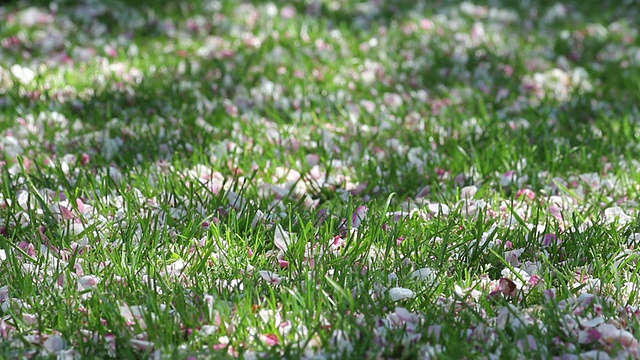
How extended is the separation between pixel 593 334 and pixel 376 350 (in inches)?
22.8

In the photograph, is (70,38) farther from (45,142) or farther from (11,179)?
(11,179)

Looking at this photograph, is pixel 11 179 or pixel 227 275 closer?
pixel 227 275

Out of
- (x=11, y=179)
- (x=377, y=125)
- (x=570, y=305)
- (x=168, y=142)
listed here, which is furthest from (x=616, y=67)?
(x=11, y=179)

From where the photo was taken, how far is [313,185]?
349cm

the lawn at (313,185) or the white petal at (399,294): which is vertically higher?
the lawn at (313,185)

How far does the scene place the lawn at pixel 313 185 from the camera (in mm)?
2297

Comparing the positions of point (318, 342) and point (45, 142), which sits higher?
point (45, 142)

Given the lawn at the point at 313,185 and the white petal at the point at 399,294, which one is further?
the white petal at the point at 399,294

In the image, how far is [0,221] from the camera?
9.90ft

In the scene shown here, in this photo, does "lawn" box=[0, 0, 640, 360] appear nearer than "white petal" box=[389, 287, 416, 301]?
Yes

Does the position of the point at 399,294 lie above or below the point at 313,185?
below

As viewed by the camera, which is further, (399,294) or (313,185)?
(313,185)

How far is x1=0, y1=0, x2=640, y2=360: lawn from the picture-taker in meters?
2.30

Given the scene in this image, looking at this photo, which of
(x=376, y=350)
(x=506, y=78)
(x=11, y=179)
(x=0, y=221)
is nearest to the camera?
(x=376, y=350)
